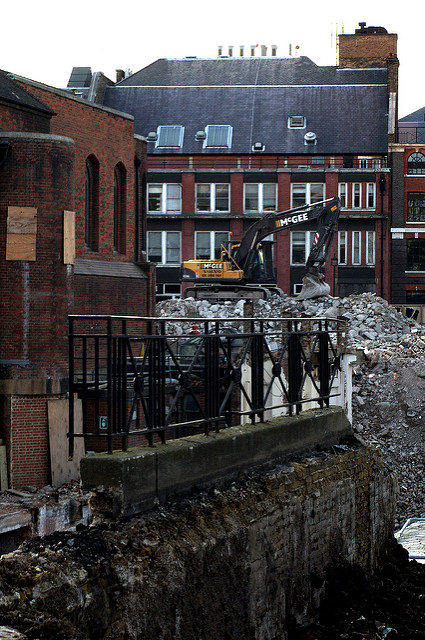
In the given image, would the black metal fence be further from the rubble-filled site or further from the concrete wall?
the rubble-filled site

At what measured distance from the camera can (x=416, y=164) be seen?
50312 millimetres

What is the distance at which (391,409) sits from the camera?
26609 mm

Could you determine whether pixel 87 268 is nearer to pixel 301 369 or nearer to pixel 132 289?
pixel 132 289

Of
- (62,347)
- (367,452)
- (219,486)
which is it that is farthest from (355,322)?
(219,486)

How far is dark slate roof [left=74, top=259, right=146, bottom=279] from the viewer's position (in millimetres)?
23969

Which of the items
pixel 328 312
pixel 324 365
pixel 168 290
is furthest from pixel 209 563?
pixel 168 290

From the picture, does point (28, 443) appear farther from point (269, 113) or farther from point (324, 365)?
point (269, 113)

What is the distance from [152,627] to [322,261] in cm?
3126

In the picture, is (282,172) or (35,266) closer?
(35,266)

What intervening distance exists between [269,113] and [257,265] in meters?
16.0

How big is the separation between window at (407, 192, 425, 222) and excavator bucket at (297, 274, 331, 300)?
1424 cm

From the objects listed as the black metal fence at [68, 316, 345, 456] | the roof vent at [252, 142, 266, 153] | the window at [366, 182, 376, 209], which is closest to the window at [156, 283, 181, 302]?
the roof vent at [252, 142, 266, 153]

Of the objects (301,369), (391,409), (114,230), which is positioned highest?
(114,230)

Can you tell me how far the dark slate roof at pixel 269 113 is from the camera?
50.1 m
